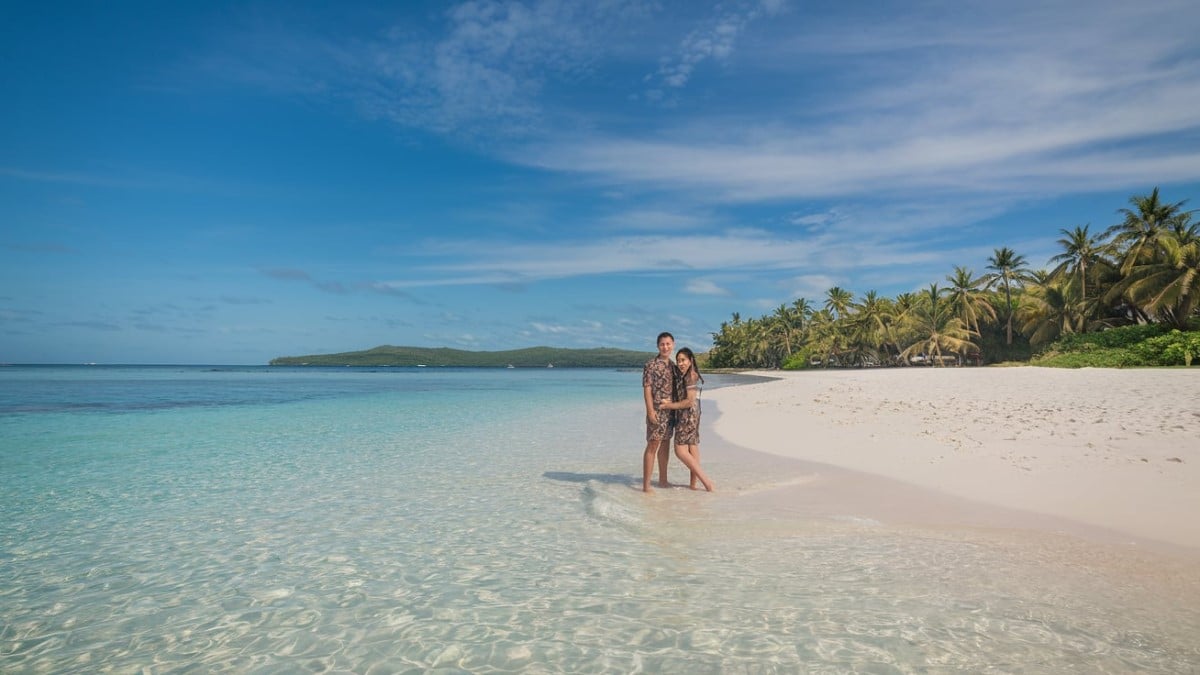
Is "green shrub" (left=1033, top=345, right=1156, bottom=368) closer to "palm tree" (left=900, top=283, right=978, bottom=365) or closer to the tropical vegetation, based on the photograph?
the tropical vegetation

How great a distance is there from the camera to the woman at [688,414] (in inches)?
367

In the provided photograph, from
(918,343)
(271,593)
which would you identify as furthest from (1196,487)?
(918,343)

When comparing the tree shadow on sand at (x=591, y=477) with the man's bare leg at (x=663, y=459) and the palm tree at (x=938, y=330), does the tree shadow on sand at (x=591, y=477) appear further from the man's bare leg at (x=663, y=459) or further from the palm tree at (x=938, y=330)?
the palm tree at (x=938, y=330)

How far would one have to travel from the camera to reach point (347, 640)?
4668 millimetres

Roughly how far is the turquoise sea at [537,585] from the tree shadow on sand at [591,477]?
0.38 m

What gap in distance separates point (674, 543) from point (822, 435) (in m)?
9.71

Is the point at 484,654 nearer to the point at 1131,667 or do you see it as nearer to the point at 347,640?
the point at 347,640

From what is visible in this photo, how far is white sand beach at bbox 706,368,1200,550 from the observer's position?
7.76m

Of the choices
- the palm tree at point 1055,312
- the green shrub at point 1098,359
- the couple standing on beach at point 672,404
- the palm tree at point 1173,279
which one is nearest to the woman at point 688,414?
the couple standing on beach at point 672,404

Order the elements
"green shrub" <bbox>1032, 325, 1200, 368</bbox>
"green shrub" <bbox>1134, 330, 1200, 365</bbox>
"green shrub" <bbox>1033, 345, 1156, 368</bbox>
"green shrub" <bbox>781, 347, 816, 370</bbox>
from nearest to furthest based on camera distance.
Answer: "green shrub" <bbox>1134, 330, 1200, 365</bbox>, "green shrub" <bbox>1032, 325, 1200, 368</bbox>, "green shrub" <bbox>1033, 345, 1156, 368</bbox>, "green shrub" <bbox>781, 347, 816, 370</bbox>

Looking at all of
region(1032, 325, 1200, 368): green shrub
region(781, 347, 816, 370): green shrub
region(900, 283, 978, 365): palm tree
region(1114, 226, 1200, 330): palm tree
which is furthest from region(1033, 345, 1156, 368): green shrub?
region(781, 347, 816, 370): green shrub

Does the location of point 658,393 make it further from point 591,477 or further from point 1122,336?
point 1122,336

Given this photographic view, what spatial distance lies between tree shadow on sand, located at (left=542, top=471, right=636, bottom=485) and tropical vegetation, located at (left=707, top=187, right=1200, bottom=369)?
36005 millimetres

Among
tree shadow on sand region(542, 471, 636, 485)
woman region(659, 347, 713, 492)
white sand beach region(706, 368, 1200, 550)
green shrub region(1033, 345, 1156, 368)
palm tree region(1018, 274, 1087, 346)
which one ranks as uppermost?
palm tree region(1018, 274, 1087, 346)
